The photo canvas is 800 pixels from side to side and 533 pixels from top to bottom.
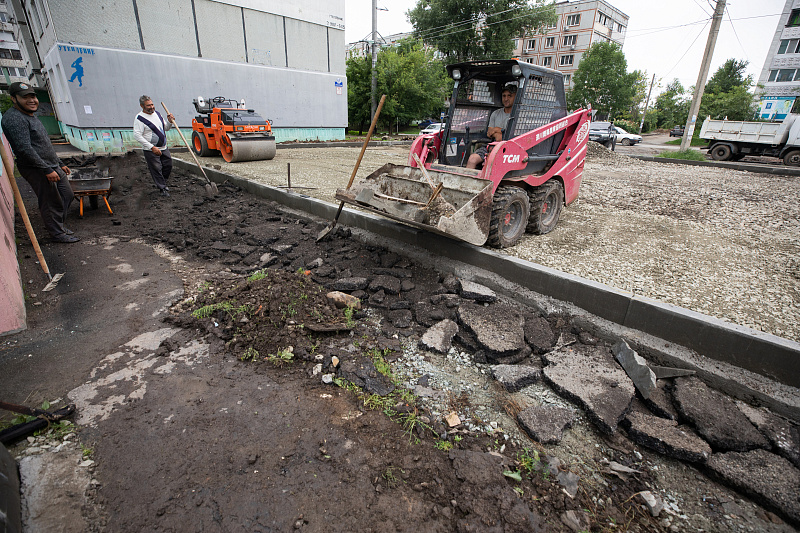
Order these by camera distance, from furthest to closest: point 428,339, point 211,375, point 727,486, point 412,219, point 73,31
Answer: point 73,31, point 412,219, point 428,339, point 211,375, point 727,486

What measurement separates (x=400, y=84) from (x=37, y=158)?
80.5 ft

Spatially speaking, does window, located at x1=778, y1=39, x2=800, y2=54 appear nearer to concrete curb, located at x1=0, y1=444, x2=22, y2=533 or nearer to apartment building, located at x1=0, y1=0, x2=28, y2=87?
concrete curb, located at x1=0, y1=444, x2=22, y2=533

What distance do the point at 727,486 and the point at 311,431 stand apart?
2623 millimetres

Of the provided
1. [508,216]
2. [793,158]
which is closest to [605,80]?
[793,158]

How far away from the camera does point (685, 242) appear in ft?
18.1

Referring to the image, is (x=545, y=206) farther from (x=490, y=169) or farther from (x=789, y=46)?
(x=789, y=46)

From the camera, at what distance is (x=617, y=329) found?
355 cm

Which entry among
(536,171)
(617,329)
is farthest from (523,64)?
(617,329)

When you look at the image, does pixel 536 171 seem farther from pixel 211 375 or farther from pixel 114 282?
pixel 114 282

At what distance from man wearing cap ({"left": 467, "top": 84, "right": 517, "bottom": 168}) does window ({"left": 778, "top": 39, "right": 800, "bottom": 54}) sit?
52464mm

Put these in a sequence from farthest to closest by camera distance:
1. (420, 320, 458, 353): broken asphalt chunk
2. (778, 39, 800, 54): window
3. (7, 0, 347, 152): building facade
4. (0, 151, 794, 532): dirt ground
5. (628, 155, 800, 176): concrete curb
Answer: (778, 39, 800, 54): window → (7, 0, 347, 152): building facade → (628, 155, 800, 176): concrete curb → (420, 320, 458, 353): broken asphalt chunk → (0, 151, 794, 532): dirt ground

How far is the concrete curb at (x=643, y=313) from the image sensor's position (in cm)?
288

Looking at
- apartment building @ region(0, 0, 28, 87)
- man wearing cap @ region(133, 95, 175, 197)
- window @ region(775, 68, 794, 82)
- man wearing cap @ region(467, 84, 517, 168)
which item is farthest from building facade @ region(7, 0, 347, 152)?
apartment building @ region(0, 0, 28, 87)

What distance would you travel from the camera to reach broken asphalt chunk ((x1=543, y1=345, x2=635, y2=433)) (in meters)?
2.68
